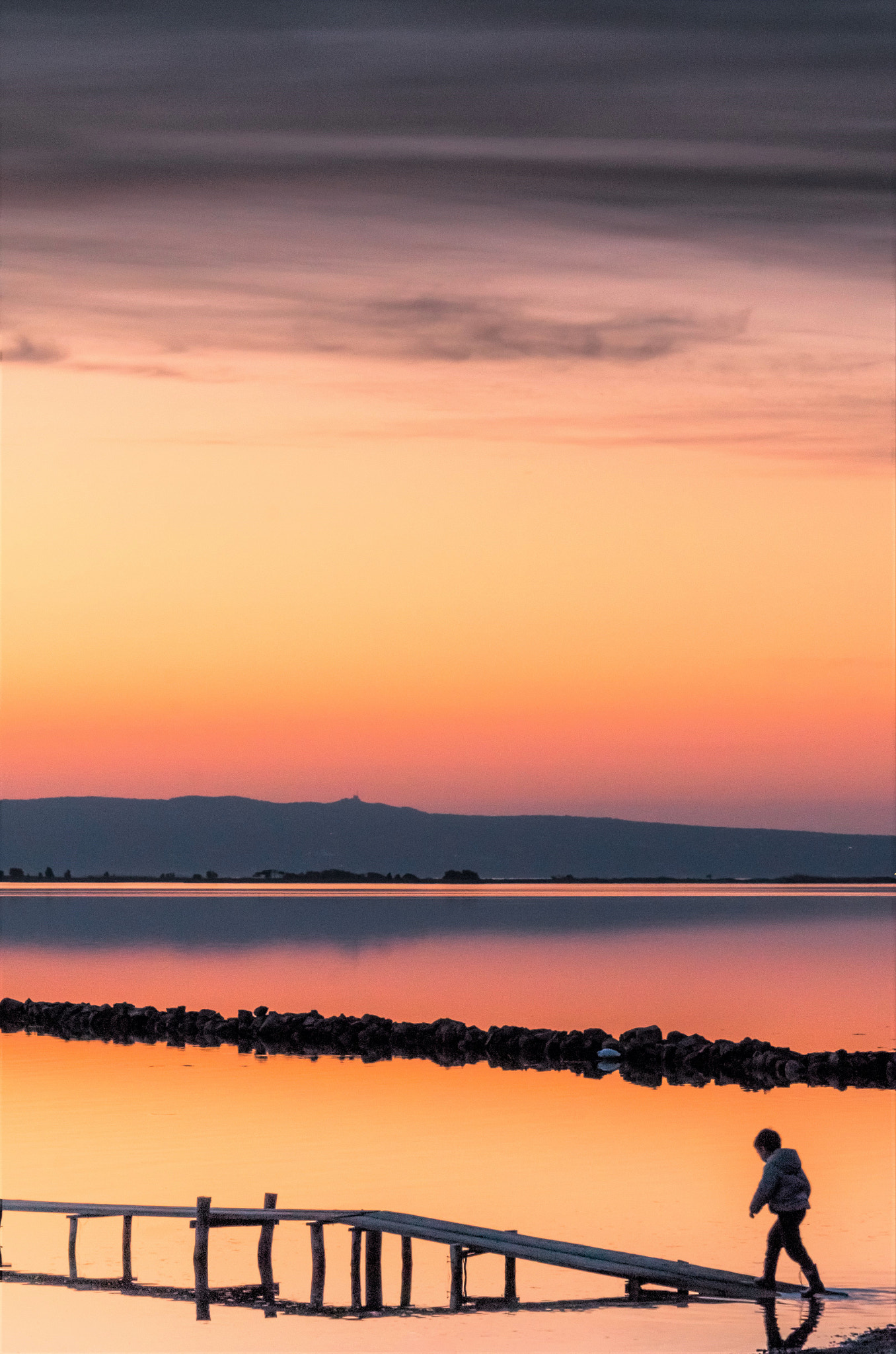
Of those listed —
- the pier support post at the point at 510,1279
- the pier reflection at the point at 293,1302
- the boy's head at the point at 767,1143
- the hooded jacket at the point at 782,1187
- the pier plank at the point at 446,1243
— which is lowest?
the pier reflection at the point at 293,1302

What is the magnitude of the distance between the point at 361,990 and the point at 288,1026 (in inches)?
799

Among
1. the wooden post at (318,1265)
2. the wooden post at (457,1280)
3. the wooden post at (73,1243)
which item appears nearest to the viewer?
the wooden post at (457,1280)

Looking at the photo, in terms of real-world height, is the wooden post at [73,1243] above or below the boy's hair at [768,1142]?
below

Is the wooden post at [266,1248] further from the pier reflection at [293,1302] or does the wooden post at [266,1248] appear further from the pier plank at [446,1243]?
the pier reflection at [293,1302]

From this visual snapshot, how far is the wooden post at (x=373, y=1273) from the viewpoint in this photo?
18.6 metres

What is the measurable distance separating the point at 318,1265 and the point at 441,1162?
9.17 metres

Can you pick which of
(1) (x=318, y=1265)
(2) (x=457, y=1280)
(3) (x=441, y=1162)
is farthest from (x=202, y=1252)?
(3) (x=441, y=1162)

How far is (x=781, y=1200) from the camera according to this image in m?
17.2

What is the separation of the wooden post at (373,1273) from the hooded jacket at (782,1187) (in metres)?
4.24

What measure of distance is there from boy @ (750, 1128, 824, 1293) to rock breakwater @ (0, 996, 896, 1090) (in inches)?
852

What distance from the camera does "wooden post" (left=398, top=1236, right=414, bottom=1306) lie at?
18969 mm

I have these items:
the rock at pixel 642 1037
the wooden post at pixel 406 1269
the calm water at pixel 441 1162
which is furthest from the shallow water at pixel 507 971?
the wooden post at pixel 406 1269

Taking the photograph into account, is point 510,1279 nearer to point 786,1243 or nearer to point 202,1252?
point 786,1243

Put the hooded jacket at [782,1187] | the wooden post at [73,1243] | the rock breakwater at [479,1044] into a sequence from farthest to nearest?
the rock breakwater at [479,1044], the wooden post at [73,1243], the hooded jacket at [782,1187]
